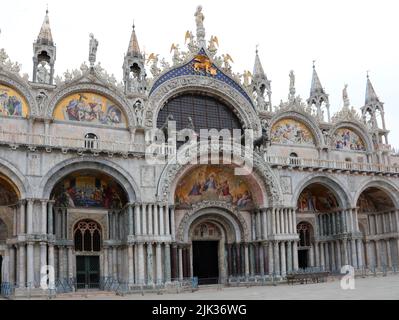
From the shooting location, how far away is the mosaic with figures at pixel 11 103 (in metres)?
29.8

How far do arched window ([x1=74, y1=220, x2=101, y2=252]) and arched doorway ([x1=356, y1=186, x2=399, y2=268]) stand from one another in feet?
67.6

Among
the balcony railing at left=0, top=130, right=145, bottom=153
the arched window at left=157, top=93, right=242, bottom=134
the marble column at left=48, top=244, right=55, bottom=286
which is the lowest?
the marble column at left=48, top=244, right=55, bottom=286

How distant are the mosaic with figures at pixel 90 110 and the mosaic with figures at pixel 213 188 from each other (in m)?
5.80

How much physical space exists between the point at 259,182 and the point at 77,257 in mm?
12869

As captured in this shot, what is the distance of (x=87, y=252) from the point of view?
100 ft

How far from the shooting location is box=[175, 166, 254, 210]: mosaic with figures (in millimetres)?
33188

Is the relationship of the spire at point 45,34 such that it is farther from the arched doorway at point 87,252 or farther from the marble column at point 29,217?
the arched doorway at point 87,252

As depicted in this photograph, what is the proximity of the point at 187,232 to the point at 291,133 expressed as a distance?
481 inches

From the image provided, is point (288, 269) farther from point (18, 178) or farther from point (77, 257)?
point (18, 178)

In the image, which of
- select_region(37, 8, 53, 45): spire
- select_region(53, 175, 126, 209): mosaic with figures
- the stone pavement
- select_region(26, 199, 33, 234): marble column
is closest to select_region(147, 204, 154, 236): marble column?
select_region(53, 175, 126, 209): mosaic with figures

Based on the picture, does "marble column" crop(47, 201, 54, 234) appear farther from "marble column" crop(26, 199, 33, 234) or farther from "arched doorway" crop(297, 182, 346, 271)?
"arched doorway" crop(297, 182, 346, 271)

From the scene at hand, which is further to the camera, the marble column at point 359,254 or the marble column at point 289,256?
the marble column at point 359,254

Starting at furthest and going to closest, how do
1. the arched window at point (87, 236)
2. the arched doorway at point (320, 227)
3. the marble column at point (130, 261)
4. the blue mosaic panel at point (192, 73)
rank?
1. the arched doorway at point (320, 227)
2. the blue mosaic panel at point (192, 73)
3. the arched window at point (87, 236)
4. the marble column at point (130, 261)

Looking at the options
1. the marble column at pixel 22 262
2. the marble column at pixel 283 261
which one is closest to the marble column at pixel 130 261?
the marble column at pixel 22 262
